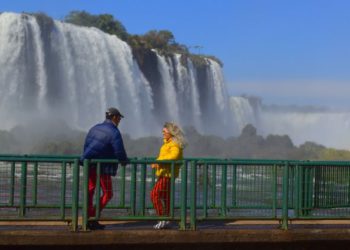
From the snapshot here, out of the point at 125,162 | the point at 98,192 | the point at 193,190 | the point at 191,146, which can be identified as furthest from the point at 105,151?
the point at 191,146

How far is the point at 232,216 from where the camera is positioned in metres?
11.1

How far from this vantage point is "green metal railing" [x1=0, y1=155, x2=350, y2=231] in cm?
1056

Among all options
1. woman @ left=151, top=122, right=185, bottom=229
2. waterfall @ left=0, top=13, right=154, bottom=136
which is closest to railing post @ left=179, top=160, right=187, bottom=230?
woman @ left=151, top=122, right=185, bottom=229

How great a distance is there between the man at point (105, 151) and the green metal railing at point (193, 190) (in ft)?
0.48

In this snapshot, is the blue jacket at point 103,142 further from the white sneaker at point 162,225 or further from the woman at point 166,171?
the white sneaker at point 162,225

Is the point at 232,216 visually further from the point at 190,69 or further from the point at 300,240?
the point at 190,69

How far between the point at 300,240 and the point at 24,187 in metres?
3.40

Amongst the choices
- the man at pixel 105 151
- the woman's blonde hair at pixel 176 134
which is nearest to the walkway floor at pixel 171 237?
the man at pixel 105 151

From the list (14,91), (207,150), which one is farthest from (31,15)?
(207,150)

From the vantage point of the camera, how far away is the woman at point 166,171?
10773mm

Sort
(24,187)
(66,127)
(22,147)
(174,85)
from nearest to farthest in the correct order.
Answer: (24,187) < (22,147) < (66,127) < (174,85)

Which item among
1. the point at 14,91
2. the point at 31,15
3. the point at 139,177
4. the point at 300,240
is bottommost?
the point at 300,240

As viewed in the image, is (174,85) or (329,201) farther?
(174,85)

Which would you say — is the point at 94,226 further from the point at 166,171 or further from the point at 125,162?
the point at 166,171
